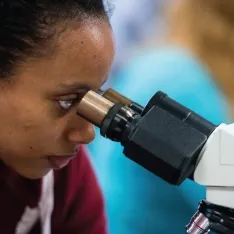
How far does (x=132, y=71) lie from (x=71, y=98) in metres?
0.40

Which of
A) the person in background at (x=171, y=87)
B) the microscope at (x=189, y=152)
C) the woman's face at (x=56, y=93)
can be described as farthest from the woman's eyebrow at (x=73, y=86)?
the person in background at (x=171, y=87)

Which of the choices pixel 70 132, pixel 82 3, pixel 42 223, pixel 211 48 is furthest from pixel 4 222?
pixel 211 48

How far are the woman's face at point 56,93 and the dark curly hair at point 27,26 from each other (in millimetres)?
10

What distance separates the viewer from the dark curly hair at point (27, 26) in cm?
55

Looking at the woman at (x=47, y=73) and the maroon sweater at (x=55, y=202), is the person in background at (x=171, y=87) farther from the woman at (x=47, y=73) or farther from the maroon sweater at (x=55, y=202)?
the woman at (x=47, y=73)

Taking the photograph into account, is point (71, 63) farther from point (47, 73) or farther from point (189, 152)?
point (189, 152)

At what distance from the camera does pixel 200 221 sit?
46cm

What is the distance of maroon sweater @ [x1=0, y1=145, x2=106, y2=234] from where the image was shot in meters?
0.75

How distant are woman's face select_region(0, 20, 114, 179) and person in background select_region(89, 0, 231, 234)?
1.13 feet

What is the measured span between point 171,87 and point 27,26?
0.44m

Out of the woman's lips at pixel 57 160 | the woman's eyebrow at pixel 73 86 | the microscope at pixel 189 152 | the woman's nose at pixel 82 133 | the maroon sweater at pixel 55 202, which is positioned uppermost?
the microscope at pixel 189 152

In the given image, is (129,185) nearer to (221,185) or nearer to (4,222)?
(4,222)

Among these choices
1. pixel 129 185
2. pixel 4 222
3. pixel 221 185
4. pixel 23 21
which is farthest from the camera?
pixel 129 185

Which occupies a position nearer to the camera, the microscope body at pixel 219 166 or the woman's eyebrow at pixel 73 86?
the microscope body at pixel 219 166
